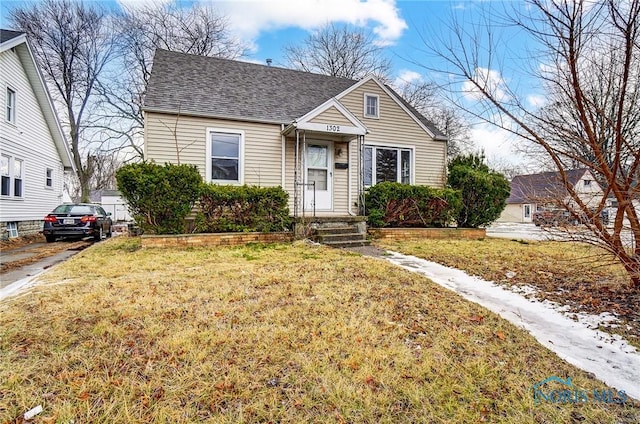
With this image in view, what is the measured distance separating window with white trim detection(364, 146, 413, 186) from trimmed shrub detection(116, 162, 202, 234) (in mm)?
5703

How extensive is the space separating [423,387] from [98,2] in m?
25.3

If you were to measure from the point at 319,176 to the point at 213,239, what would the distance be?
409 cm

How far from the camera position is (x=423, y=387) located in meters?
2.29

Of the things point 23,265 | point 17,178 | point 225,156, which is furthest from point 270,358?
point 17,178

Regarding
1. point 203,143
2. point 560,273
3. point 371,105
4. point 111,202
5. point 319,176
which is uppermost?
point 371,105

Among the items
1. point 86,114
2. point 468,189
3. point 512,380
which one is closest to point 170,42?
point 86,114

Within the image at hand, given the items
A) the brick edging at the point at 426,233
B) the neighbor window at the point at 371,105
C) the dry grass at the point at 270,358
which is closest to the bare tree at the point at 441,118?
the neighbor window at the point at 371,105

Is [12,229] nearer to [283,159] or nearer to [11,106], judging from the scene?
[11,106]

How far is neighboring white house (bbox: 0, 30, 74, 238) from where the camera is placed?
11.2 meters

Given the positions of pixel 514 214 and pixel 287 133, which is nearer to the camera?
pixel 287 133

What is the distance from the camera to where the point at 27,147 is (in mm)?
12805

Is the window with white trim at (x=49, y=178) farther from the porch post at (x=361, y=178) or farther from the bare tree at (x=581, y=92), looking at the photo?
the bare tree at (x=581, y=92)

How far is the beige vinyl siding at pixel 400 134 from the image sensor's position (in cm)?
1159

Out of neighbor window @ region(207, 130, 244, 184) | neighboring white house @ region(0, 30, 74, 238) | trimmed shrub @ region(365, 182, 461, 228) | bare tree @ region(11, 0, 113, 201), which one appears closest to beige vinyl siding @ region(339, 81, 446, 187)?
trimmed shrub @ region(365, 182, 461, 228)
